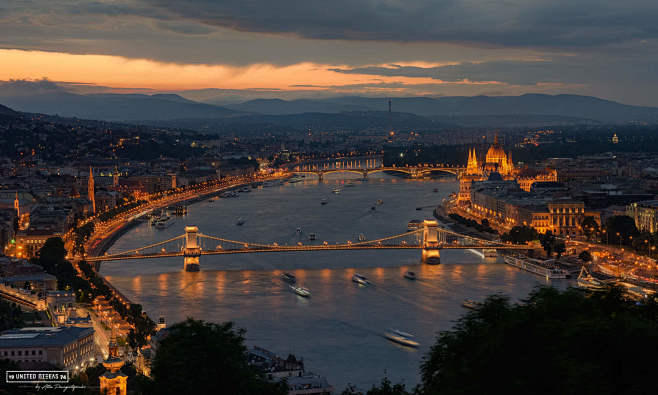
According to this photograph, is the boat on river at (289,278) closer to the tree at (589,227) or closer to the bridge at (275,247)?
the bridge at (275,247)

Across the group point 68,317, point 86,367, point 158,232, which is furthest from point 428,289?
point 158,232

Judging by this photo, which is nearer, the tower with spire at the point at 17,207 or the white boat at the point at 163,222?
the tower with spire at the point at 17,207

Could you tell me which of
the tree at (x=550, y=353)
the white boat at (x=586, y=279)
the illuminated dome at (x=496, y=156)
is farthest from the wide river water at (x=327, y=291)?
the illuminated dome at (x=496, y=156)

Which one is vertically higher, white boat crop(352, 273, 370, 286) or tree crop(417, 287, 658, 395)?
tree crop(417, 287, 658, 395)

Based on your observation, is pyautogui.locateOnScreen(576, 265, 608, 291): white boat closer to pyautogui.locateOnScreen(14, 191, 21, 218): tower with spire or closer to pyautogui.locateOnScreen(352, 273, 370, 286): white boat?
pyautogui.locateOnScreen(352, 273, 370, 286): white boat

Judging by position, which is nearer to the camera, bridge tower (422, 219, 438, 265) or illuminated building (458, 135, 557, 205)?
bridge tower (422, 219, 438, 265)

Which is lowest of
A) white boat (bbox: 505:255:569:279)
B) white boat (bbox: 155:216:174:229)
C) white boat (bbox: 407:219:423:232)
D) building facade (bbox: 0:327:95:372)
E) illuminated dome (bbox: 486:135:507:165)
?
white boat (bbox: 155:216:174:229)

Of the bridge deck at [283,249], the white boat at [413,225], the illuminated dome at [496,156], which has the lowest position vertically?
the white boat at [413,225]

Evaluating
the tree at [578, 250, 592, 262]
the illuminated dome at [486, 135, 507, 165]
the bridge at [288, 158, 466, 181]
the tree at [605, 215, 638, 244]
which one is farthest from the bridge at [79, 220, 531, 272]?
the bridge at [288, 158, 466, 181]
